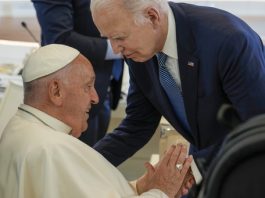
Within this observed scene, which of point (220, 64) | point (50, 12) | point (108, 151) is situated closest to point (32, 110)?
point (108, 151)

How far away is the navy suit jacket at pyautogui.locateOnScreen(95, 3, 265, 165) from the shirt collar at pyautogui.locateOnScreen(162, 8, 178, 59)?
17mm

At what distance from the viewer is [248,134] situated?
53 cm

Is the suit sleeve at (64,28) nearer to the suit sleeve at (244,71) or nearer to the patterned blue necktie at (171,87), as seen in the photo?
the patterned blue necktie at (171,87)

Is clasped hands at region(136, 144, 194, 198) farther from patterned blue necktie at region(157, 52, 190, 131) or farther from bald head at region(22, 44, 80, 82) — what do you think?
bald head at region(22, 44, 80, 82)

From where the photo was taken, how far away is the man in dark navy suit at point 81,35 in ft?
7.72

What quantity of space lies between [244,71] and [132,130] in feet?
1.77

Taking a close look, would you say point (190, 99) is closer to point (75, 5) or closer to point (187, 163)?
point (187, 163)

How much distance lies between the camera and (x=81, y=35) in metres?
2.46

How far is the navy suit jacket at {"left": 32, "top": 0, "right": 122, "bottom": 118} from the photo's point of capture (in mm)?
2348

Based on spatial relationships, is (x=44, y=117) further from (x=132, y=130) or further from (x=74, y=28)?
(x=74, y=28)

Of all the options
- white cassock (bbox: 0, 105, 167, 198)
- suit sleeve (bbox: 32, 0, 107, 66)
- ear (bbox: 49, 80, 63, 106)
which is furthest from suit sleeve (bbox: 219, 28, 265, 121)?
suit sleeve (bbox: 32, 0, 107, 66)

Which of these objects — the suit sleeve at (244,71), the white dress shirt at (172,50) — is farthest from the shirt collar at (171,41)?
the suit sleeve at (244,71)

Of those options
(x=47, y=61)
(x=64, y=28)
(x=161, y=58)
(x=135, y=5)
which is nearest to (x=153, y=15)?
(x=135, y=5)

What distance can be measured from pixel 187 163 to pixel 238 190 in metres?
0.92
